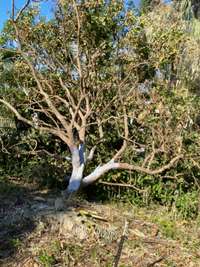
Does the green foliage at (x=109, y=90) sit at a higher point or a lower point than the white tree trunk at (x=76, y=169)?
higher

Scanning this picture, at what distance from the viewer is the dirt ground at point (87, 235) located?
462 centimetres

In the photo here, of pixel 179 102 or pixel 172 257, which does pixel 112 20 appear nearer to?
pixel 179 102

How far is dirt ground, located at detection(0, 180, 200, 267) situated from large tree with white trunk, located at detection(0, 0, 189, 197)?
999mm

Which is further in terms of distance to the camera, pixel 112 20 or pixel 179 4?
pixel 179 4

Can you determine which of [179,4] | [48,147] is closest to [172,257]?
[48,147]

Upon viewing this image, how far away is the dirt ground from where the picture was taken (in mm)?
4625

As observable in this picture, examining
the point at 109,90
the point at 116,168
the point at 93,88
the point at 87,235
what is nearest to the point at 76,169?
the point at 116,168

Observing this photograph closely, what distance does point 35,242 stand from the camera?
4.84 meters

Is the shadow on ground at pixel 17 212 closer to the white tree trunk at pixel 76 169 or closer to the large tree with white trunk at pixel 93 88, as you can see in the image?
the white tree trunk at pixel 76 169

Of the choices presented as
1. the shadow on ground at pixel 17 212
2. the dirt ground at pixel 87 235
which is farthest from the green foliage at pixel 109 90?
the dirt ground at pixel 87 235

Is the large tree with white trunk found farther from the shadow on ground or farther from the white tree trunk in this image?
the shadow on ground

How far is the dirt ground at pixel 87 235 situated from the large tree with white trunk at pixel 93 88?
3.28ft

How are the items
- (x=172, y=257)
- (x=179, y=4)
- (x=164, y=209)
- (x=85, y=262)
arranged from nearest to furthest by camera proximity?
(x=85, y=262), (x=172, y=257), (x=164, y=209), (x=179, y=4)

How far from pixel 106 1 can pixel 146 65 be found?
1.33 m
